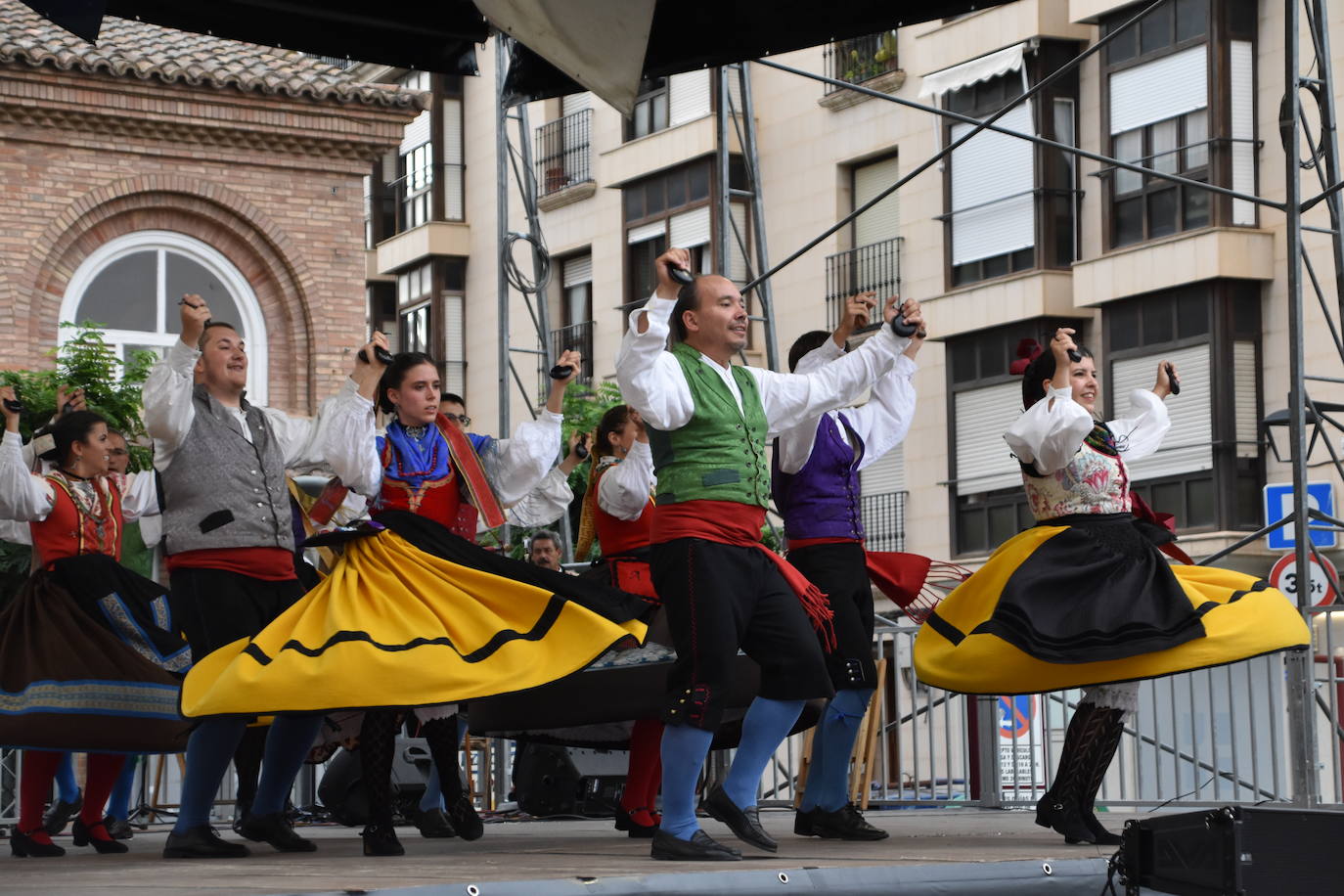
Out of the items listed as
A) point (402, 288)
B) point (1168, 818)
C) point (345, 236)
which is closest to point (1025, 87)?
point (345, 236)

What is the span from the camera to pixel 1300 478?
883 centimetres

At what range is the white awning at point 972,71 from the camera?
23047 millimetres

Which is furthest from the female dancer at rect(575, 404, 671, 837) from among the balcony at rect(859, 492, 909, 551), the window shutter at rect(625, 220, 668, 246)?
the window shutter at rect(625, 220, 668, 246)

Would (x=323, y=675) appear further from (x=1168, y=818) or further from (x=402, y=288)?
(x=402, y=288)

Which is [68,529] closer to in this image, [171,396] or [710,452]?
[171,396]

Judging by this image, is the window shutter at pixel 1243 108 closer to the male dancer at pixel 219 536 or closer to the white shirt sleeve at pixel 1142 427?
the white shirt sleeve at pixel 1142 427

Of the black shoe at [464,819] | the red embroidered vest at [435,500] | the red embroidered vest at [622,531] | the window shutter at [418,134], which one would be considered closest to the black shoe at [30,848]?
the black shoe at [464,819]

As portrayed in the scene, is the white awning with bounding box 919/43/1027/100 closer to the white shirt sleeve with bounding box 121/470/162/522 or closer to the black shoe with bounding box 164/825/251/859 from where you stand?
the white shirt sleeve with bounding box 121/470/162/522

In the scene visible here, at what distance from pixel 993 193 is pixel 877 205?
2.43 metres

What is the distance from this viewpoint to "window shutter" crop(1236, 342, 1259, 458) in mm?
21188

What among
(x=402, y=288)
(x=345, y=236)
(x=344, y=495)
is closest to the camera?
(x=344, y=495)

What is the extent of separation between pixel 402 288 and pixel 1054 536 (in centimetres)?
2878

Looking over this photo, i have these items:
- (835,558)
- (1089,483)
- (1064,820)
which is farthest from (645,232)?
(1064,820)

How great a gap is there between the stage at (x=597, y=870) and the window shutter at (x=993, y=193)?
57.1ft
